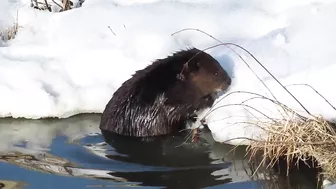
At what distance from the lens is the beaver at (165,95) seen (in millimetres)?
5988

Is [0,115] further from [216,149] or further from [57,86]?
[216,149]

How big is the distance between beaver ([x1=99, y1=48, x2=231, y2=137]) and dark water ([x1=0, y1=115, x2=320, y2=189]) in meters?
0.19

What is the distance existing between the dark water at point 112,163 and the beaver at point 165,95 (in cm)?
19

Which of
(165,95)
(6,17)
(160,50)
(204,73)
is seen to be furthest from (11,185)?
(6,17)

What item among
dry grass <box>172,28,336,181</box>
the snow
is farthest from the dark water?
the snow

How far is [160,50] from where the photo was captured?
682 centimetres

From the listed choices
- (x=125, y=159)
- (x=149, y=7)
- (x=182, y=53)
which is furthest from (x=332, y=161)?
(x=149, y=7)

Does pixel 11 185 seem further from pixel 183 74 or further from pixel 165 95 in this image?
pixel 183 74

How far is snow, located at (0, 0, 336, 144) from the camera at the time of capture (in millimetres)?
5720

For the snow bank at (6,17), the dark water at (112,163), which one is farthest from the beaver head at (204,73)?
the snow bank at (6,17)

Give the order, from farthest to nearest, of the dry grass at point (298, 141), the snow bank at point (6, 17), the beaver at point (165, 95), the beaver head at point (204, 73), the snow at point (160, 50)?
the snow bank at point (6, 17) → the beaver head at point (204, 73) → the beaver at point (165, 95) → the snow at point (160, 50) → the dry grass at point (298, 141)

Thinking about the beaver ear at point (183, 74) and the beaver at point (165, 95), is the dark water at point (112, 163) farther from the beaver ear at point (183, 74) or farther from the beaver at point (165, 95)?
the beaver ear at point (183, 74)

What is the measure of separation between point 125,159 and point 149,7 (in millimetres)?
2769

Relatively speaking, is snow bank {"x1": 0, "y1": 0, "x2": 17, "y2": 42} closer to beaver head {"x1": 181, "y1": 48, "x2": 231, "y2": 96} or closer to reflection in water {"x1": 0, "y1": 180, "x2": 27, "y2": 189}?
beaver head {"x1": 181, "y1": 48, "x2": 231, "y2": 96}
